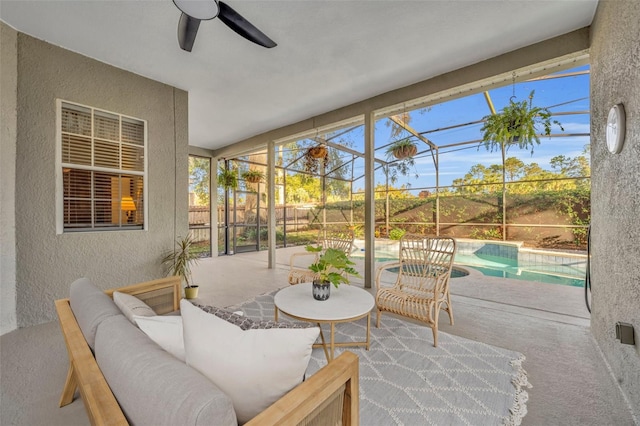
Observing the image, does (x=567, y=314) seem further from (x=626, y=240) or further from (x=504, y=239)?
(x=504, y=239)

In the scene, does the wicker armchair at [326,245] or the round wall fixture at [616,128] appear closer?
the round wall fixture at [616,128]

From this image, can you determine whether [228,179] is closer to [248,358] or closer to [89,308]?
[89,308]

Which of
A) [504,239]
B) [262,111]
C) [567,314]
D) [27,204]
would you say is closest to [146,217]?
[27,204]

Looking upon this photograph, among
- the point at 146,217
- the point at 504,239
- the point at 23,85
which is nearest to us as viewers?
the point at 23,85

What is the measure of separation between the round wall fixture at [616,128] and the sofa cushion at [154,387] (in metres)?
2.61

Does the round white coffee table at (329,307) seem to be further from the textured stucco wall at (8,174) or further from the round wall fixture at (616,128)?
the textured stucco wall at (8,174)

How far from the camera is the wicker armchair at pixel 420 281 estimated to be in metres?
2.38

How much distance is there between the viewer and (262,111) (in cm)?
462

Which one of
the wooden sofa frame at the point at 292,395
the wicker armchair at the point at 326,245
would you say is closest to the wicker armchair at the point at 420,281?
the wicker armchair at the point at 326,245

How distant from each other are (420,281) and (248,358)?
2.58 meters

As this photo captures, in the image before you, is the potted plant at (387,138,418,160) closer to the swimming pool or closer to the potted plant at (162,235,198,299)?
the swimming pool

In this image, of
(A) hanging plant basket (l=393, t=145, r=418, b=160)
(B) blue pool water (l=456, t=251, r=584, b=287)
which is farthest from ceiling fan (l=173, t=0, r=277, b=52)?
(B) blue pool water (l=456, t=251, r=584, b=287)

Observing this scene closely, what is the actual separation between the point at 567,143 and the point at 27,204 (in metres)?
9.21

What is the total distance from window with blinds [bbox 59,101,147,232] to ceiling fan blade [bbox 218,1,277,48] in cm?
227
